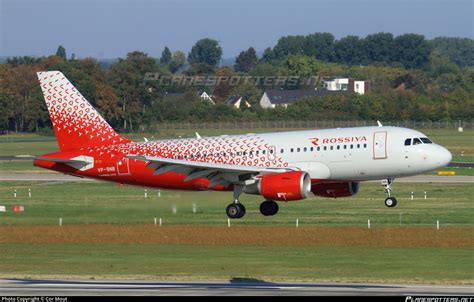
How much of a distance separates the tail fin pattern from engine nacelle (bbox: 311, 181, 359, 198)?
43.5ft

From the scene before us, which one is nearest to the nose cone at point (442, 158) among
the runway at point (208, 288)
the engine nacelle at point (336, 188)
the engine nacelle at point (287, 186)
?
the engine nacelle at point (336, 188)

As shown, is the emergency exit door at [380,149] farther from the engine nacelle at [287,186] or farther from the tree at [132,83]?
the tree at [132,83]

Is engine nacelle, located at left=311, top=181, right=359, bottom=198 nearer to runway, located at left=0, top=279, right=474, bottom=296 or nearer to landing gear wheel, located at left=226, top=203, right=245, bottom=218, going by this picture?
landing gear wheel, located at left=226, top=203, right=245, bottom=218

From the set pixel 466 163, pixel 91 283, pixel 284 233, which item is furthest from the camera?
pixel 466 163

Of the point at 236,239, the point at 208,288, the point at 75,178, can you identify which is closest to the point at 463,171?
the point at 75,178

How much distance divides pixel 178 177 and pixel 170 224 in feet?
69.5

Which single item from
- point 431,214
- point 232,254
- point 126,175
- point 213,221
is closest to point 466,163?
point 431,214

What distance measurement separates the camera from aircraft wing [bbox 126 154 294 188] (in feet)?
225

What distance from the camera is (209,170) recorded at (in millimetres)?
69875

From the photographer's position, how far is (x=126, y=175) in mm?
72312

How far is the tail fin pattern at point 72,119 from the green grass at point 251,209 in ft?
22.5

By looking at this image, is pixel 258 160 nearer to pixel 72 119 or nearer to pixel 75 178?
pixel 72 119

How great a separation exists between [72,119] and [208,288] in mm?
19368

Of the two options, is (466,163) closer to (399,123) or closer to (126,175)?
(399,123)
